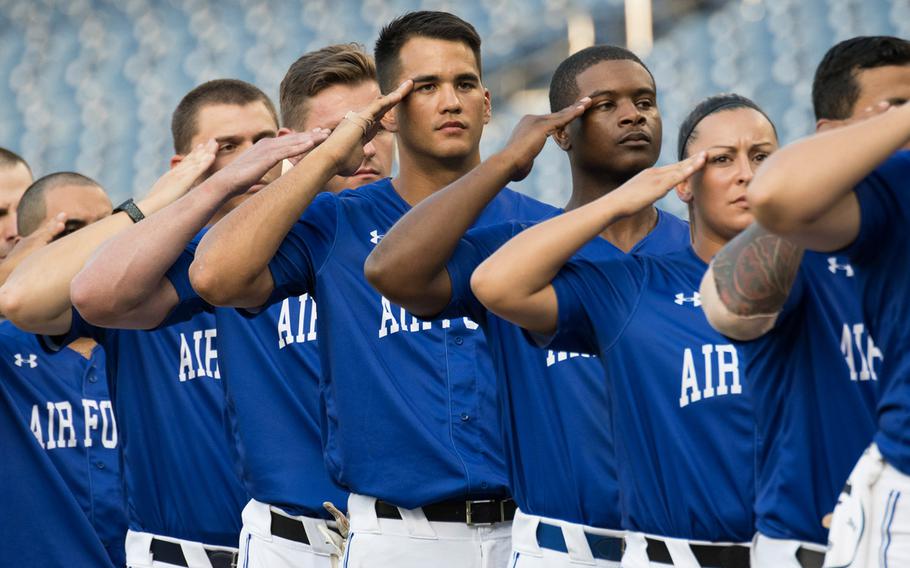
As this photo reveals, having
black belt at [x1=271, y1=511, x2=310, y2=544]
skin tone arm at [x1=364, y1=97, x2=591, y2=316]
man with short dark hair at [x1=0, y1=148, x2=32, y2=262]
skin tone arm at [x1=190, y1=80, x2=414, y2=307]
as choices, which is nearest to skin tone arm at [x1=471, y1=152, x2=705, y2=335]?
skin tone arm at [x1=364, y1=97, x2=591, y2=316]

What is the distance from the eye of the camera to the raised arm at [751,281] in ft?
9.51

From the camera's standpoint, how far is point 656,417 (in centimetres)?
358

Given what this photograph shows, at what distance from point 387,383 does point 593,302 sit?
2.59ft


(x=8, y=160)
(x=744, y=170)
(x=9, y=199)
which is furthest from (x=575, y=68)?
(x=8, y=160)

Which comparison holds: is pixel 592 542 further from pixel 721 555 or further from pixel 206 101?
pixel 206 101

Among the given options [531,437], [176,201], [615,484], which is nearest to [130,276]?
[176,201]

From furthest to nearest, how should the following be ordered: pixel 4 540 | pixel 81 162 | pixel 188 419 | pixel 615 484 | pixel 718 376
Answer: pixel 81 162 < pixel 4 540 < pixel 188 419 < pixel 615 484 < pixel 718 376

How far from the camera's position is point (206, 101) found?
5.09 meters

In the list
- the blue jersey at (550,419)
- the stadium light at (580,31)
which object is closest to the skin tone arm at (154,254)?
the blue jersey at (550,419)

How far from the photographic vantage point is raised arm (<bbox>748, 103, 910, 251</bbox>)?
8.35 ft

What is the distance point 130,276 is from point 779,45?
555cm

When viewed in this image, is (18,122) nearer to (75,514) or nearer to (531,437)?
(75,514)

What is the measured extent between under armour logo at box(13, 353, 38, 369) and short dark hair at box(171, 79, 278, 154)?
0.94m

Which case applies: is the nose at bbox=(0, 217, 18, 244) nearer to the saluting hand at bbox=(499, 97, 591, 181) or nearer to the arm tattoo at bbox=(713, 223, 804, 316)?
the saluting hand at bbox=(499, 97, 591, 181)
